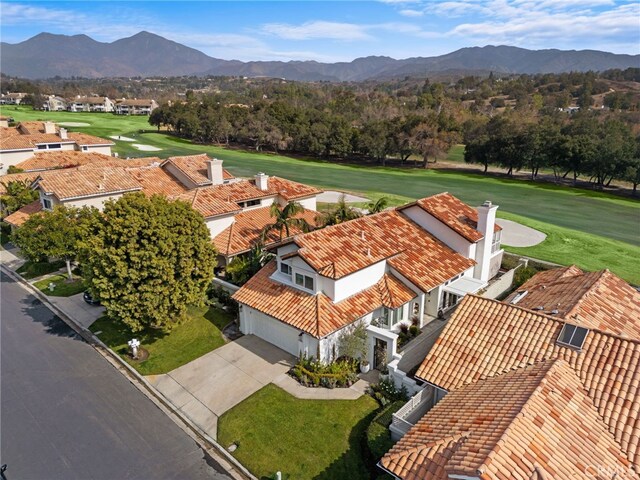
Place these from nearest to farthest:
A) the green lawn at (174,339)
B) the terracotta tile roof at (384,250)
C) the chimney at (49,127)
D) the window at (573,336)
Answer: the window at (573,336)
the green lawn at (174,339)
the terracotta tile roof at (384,250)
the chimney at (49,127)

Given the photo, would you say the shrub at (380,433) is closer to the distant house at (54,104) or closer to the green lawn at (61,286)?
the green lawn at (61,286)

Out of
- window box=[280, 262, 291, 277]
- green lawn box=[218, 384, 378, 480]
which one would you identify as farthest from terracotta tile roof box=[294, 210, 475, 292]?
green lawn box=[218, 384, 378, 480]

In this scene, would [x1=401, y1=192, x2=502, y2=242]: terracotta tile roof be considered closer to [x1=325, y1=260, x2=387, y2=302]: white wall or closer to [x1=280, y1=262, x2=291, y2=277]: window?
[x1=325, y1=260, x2=387, y2=302]: white wall

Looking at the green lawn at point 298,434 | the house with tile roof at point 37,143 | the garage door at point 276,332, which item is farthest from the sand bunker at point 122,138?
the green lawn at point 298,434

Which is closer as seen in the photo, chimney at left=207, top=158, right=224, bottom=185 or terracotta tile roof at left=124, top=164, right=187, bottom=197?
terracotta tile roof at left=124, top=164, right=187, bottom=197

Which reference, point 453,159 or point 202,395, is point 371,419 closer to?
point 202,395

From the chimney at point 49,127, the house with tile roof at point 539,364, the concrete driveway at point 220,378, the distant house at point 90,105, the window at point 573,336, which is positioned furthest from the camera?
the distant house at point 90,105
